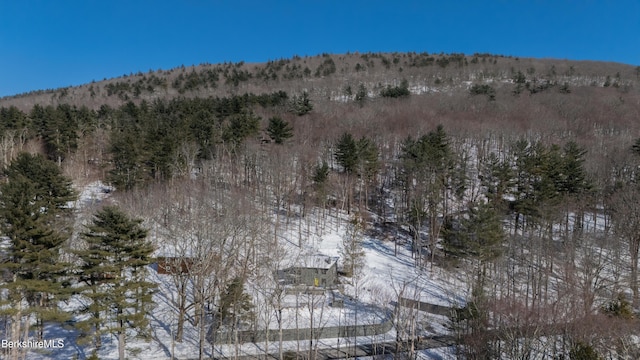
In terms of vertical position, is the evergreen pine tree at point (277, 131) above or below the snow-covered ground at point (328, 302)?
above

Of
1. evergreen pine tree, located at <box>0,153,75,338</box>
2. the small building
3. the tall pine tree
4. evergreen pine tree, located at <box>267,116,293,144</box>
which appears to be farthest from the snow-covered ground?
evergreen pine tree, located at <box>267,116,293,144</box>

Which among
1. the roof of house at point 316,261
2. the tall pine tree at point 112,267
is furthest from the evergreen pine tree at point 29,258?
the roof of house at point 316,261

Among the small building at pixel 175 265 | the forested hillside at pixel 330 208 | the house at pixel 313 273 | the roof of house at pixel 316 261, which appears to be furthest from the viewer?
the roof of house at pixel 316 261

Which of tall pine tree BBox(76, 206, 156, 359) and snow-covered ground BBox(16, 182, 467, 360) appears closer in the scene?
tall pine tree BBox(76, 206, 156, 359)

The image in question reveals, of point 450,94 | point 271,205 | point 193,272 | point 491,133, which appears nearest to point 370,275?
point 271,205

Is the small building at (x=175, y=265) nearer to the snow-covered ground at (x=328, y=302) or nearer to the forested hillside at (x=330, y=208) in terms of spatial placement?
the forested hillside at (x=330, y=208)

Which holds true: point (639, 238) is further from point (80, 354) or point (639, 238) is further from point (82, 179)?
point (82, 179)

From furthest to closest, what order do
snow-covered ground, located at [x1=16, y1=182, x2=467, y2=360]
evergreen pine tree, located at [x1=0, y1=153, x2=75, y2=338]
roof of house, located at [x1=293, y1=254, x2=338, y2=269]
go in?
roof of house, located at [x1=293, y1=254, x2=338, y2=269] < snow-covered ground, located at [x1=16, y1=182, x2=467, y2=360] < evergreen pine tree, located at [x1=0, y1=153, x2=75, y2=338]

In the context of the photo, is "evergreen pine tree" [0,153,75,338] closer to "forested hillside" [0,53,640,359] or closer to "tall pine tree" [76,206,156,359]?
"forested hillside" [0,53,640,359]
